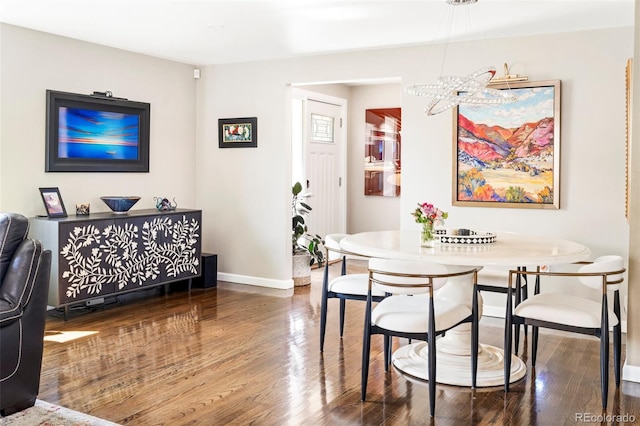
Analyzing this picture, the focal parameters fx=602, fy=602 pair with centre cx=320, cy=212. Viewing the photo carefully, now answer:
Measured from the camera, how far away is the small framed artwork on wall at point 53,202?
4.79m

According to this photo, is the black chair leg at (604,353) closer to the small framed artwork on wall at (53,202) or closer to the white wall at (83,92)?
the small framed artwork on wall at (53,202)

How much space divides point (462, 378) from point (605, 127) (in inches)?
93.1

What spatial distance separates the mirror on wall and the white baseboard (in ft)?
7.78

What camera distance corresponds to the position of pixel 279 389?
324 centimetres

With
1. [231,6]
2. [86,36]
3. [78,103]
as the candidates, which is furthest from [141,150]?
[231,6]

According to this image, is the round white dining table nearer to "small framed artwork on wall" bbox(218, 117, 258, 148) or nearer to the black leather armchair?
the black leather armchair

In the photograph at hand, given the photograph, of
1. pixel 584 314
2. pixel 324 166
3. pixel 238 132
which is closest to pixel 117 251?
pixel 238 132

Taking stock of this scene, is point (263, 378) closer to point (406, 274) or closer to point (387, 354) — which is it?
point (387, 354)

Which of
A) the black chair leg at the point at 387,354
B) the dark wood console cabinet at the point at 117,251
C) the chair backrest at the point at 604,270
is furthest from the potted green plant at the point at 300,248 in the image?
the chair backrest at the point at 604,270

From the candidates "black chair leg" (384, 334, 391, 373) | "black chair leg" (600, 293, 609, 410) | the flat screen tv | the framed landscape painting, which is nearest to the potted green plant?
the flat screen tv

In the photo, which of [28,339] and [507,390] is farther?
[507,390]

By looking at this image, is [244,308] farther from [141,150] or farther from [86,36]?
[86,36]

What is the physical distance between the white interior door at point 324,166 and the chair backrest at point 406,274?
413 centimetres

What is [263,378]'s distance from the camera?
134 inches
